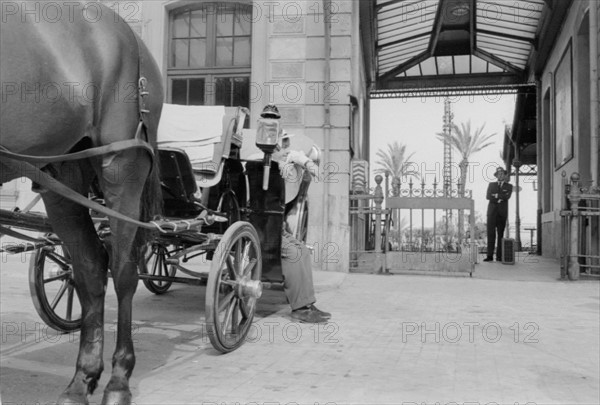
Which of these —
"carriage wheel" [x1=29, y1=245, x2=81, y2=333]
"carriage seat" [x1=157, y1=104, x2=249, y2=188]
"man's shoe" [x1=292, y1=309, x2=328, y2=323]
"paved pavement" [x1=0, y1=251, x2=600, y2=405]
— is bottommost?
"paved pavement" [x1=0, y1=251, x2=600, y2=405]

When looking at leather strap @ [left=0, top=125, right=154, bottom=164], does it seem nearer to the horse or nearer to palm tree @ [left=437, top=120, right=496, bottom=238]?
the horse

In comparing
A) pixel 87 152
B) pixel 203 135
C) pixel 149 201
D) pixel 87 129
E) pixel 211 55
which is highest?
pixel 211 55

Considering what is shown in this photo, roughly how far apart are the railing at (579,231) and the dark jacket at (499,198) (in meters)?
3.35

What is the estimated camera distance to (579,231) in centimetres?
1002

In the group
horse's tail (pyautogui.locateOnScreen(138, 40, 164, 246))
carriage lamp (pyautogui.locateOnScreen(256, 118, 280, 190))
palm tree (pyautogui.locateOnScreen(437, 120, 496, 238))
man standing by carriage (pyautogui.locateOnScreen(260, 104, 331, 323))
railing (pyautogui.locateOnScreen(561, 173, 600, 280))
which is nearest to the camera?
horse's tail (pyautogui.locateOnScreen(138, 40, 164, 246))

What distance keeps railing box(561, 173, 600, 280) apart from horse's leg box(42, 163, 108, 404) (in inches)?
323

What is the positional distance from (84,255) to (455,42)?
21357 mm

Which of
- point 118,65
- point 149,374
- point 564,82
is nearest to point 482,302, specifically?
point 149,374

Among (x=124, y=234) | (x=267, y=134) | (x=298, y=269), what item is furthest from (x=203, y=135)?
(x=298, y=269)

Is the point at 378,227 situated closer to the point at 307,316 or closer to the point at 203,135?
the point at 307,316

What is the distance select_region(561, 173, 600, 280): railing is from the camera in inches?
382

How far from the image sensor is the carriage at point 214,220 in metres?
4.35

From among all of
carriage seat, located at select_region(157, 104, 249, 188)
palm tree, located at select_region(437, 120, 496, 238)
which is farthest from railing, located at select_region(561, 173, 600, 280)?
palm tree, located at select_region(437, 120, 496, 238)

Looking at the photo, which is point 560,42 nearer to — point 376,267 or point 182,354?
point 376,267
